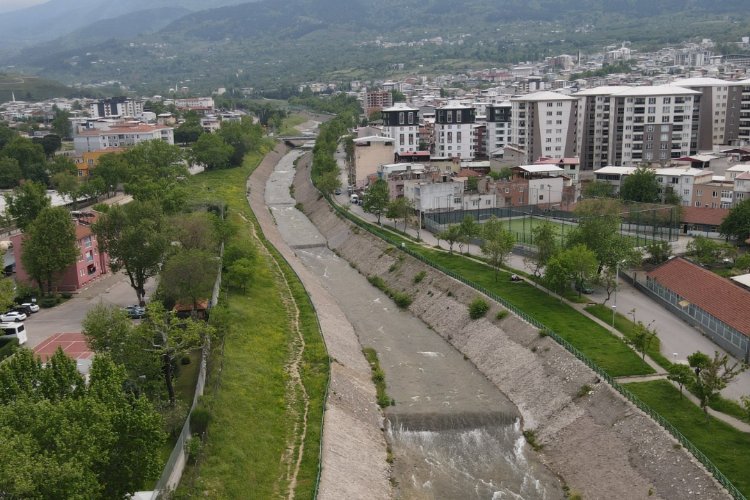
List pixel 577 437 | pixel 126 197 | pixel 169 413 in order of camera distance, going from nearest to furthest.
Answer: pixel 169 413 → pixel 577 437 → pixel 126 197

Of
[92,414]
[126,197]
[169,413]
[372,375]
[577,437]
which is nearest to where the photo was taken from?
[92,414]

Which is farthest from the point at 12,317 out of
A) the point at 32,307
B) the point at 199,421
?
the point at 199,421

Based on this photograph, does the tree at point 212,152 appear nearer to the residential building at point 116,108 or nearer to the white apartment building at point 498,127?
the white apartment building at point 498,127

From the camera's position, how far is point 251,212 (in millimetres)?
58719

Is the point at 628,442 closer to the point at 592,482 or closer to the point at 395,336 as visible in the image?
the point at 592,482

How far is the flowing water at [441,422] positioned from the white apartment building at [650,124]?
38303 millimetres

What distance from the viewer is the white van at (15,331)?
28047mm

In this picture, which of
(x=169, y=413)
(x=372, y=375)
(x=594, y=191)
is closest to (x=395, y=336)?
(x=372, y=375)

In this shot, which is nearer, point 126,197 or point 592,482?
point 592,482

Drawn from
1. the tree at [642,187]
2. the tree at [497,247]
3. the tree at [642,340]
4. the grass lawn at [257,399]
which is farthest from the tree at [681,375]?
the tree at [642,187]

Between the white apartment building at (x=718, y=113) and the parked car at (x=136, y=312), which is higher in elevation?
the white apartment building at (x=718, y=113)

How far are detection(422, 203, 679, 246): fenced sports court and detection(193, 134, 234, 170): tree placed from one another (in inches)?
1336

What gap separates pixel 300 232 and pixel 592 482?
38.6 meters

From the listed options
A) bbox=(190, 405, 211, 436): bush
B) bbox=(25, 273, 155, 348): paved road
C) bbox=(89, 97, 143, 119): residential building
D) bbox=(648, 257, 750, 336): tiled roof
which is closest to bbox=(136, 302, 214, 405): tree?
bbox=(190, 405, 211, 436): bush
